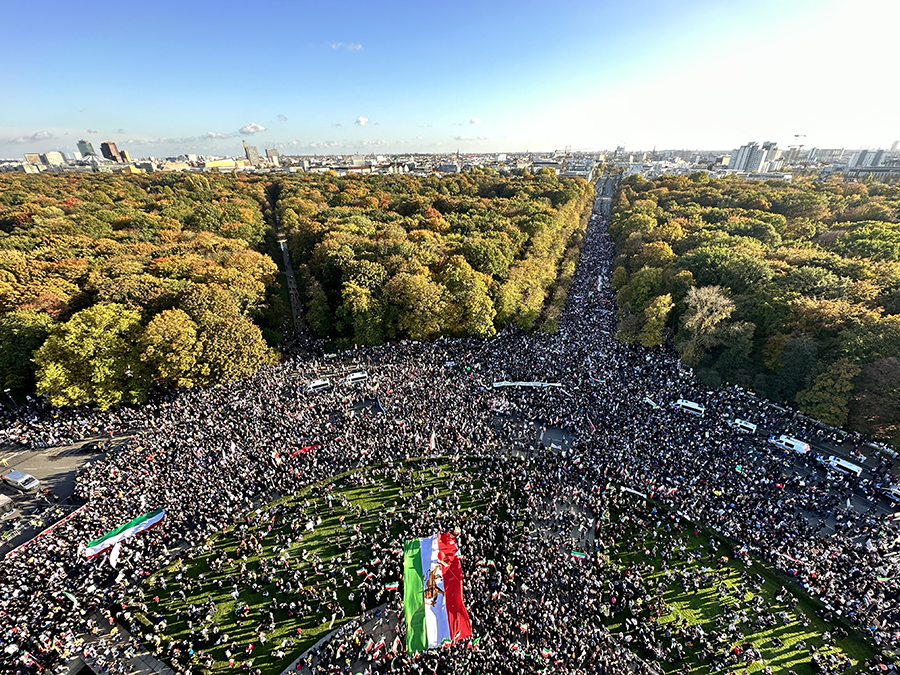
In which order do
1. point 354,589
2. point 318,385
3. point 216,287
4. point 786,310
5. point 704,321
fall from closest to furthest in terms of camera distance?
point 354,589, point 786,310, point 318,385, point 704,321, point 216,287

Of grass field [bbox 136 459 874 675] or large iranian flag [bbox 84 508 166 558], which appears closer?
grass field [bbox 136 459 874 675]

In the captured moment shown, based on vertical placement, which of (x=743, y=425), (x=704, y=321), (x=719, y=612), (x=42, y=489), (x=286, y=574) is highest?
(x=704, y=321)

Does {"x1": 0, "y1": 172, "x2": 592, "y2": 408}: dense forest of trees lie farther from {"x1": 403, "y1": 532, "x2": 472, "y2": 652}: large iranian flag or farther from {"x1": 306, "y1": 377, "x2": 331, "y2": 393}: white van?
{"x1": 403, "y1": 532, "x2": 472, "y2": 652}: large iranian flag

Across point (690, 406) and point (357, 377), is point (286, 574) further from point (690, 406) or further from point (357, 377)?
point (690, 406)

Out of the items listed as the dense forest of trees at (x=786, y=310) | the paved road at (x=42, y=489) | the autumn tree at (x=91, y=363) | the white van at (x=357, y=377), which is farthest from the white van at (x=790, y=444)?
the autumn tree at (x=91, y=363)

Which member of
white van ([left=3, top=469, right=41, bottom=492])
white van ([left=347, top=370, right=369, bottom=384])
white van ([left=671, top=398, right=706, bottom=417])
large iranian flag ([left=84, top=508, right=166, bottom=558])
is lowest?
white van ([left=347, top=370, right=369, bottom=384])

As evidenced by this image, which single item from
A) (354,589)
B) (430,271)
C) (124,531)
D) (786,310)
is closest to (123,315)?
(124,531)

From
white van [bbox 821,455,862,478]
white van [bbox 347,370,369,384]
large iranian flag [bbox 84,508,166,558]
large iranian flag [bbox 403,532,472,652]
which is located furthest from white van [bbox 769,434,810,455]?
large iranian flag [bbox 84,508,166,558]

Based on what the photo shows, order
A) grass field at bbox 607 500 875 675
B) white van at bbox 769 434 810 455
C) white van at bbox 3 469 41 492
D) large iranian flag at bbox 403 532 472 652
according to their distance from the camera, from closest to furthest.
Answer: grass field at bbox 607 500 875 675, large iranian flag at bbox 403 532 472 652, white van at bbox 3 469 41 492, white van at bbox 769 434 810 455
